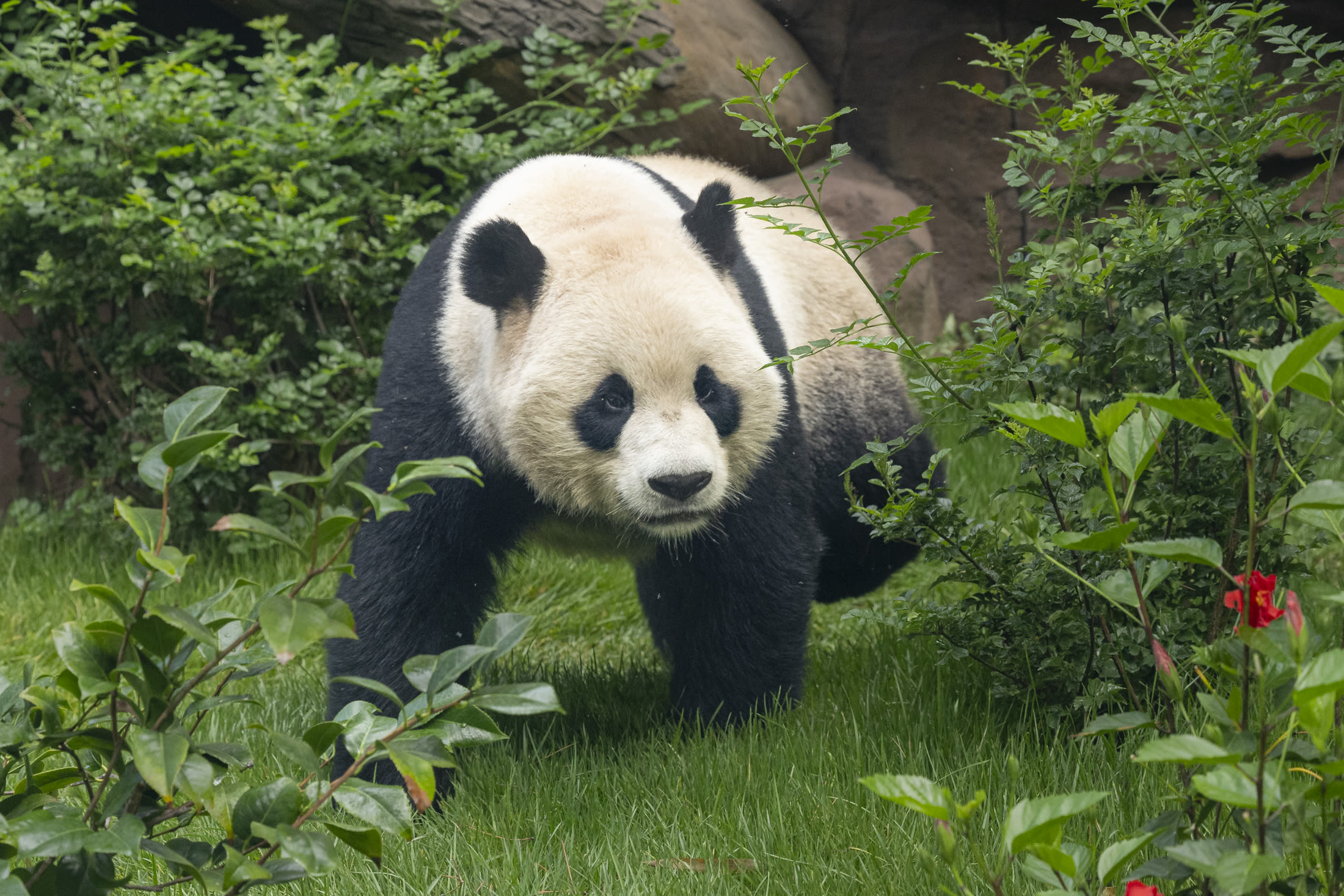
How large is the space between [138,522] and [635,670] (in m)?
2.23

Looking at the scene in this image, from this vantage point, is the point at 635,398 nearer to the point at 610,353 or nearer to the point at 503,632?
the point at 610,353

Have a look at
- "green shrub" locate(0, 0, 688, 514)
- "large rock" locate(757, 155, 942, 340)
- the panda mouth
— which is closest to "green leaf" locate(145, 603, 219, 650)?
the panda mouth

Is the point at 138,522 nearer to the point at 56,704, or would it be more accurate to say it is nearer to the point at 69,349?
the point at 56,704

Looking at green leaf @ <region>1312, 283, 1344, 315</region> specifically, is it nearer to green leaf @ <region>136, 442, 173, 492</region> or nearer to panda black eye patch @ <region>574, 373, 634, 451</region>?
green leaf @ <region>136, 442, 173, 492</region>

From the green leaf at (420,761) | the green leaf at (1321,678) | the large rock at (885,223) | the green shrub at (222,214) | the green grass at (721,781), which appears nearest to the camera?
the green leaf at (1321,678)

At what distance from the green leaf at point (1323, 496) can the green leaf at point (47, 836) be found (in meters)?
1.27

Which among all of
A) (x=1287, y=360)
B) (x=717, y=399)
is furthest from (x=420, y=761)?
(x=717, y=399)

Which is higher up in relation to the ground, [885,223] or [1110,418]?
[885,223]

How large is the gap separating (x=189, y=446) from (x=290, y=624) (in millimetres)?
228

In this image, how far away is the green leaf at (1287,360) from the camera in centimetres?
113

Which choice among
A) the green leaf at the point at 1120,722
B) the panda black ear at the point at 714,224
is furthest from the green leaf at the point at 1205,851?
the panda black ear at the point at 714,224

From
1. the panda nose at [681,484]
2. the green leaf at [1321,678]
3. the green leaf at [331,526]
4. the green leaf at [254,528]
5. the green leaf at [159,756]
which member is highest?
the green leaf at [254,528]

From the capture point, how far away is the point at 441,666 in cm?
128

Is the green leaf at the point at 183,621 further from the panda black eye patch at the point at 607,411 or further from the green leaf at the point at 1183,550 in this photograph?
the panda black eye patch at the point at 607,411
